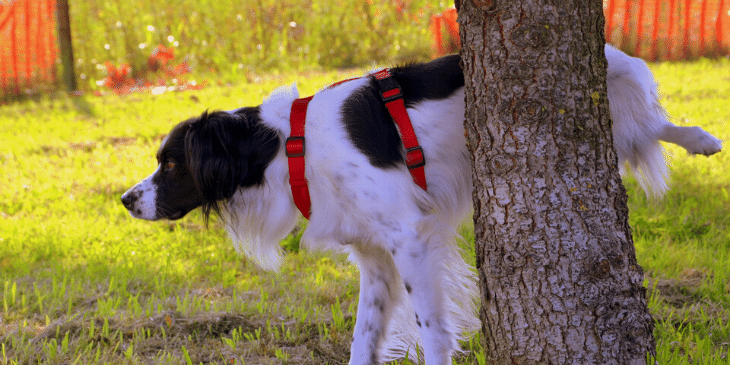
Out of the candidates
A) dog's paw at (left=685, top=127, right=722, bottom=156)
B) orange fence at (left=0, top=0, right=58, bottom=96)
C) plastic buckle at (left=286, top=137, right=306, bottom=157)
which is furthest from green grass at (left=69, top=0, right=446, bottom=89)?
dog's paw at (left=685, top=127, right=722, bottom=156)

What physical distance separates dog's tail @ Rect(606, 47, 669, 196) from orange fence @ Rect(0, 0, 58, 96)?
897 centimetres

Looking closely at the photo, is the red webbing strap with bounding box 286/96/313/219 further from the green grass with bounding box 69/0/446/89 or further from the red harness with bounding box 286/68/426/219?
the green grass with bounding box 69/0/446/89

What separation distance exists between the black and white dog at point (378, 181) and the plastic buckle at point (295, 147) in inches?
1.4

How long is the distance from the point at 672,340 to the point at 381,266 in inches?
51.4

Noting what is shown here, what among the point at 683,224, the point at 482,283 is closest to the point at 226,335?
the point at 482,283

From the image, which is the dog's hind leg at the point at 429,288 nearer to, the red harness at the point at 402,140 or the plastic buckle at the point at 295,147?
the red harness at the point at 402,140

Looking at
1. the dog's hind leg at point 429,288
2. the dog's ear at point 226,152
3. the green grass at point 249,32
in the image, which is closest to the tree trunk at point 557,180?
the dog's hind leg at point 429,288

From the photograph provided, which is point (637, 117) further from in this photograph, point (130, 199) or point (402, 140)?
point (130, 199)

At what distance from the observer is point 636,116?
8.48 feet

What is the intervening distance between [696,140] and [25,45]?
9557 millimetres

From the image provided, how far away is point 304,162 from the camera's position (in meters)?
2.48

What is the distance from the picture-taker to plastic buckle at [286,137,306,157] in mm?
2479

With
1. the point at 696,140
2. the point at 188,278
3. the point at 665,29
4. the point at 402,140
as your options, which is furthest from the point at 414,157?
the point at 665,29

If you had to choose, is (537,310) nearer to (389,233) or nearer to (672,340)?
(389,233)
